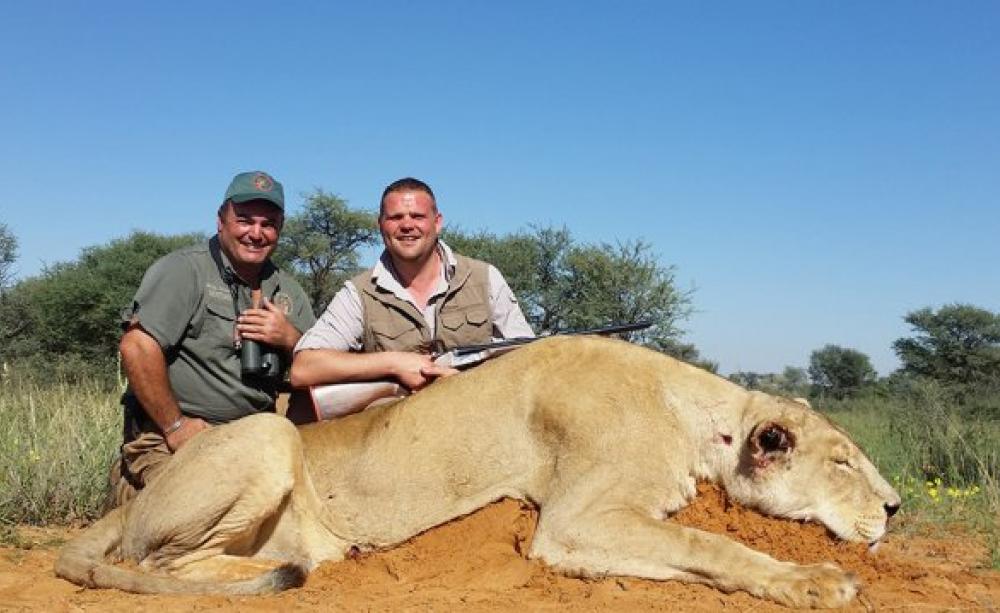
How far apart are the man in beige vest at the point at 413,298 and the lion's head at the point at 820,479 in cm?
242

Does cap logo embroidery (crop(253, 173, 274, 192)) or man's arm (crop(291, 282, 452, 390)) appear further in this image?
cap logo embroidery (crop(253, 173, 274, 192))

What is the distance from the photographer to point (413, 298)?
6.85m

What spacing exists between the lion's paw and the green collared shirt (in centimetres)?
362

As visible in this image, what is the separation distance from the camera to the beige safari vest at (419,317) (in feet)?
22.1

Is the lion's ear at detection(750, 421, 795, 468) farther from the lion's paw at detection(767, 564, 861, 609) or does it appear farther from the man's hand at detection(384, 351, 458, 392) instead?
the man's hand at detection(384, 351, 458, 392)

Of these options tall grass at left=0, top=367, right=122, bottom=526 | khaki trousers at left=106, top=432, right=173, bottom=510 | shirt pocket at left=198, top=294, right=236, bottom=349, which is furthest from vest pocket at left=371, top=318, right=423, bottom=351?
tall grass at left=0, top=367, right=122, bottom=526

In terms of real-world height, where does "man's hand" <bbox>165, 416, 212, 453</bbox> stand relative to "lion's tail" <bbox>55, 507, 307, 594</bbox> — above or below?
above

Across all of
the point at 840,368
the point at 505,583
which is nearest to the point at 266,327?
the point at 505,583

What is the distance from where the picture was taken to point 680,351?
73.8 ft

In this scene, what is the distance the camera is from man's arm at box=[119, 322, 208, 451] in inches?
235

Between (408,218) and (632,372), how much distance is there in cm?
227

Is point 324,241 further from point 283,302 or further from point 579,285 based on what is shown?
point 283,302

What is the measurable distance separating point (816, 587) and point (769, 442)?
814 millimetres

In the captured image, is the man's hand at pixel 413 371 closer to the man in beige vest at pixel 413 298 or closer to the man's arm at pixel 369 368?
the man's arm at pixel 369 368
